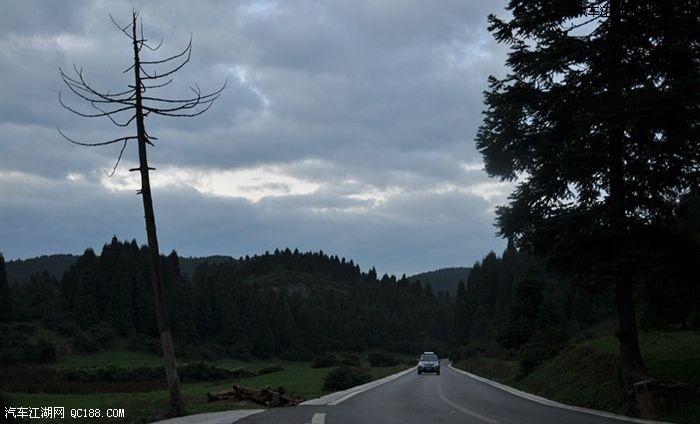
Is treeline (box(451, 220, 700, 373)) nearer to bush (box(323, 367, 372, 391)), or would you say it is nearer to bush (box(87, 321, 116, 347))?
bush (box(323, 367, 372, 391))

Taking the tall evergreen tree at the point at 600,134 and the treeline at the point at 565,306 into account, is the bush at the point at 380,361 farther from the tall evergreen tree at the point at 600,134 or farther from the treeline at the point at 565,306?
the tall evergreen tree at the point at 600,134

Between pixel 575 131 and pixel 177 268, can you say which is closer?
pixel 575 131

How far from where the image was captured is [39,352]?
273 feet

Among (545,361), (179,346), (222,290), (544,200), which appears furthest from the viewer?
(222,290)

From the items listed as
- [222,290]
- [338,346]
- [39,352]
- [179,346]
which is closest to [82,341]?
[39,352]

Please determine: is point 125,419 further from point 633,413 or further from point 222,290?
point 222,290

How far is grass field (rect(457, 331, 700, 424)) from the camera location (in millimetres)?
18181

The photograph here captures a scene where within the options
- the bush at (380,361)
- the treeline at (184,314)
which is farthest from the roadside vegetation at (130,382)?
the bush at (380,361)

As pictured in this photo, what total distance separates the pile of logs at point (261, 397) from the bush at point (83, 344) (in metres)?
83.1

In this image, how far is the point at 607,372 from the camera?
864 inches

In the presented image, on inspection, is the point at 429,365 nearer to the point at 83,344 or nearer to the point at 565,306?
the point at 83,344

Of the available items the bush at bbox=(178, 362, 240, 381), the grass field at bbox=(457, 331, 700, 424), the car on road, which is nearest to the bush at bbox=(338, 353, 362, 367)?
the bush at bbox=(178, 362, 240, 381)

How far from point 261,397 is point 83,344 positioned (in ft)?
281

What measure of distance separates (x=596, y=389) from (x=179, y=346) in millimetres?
111022
